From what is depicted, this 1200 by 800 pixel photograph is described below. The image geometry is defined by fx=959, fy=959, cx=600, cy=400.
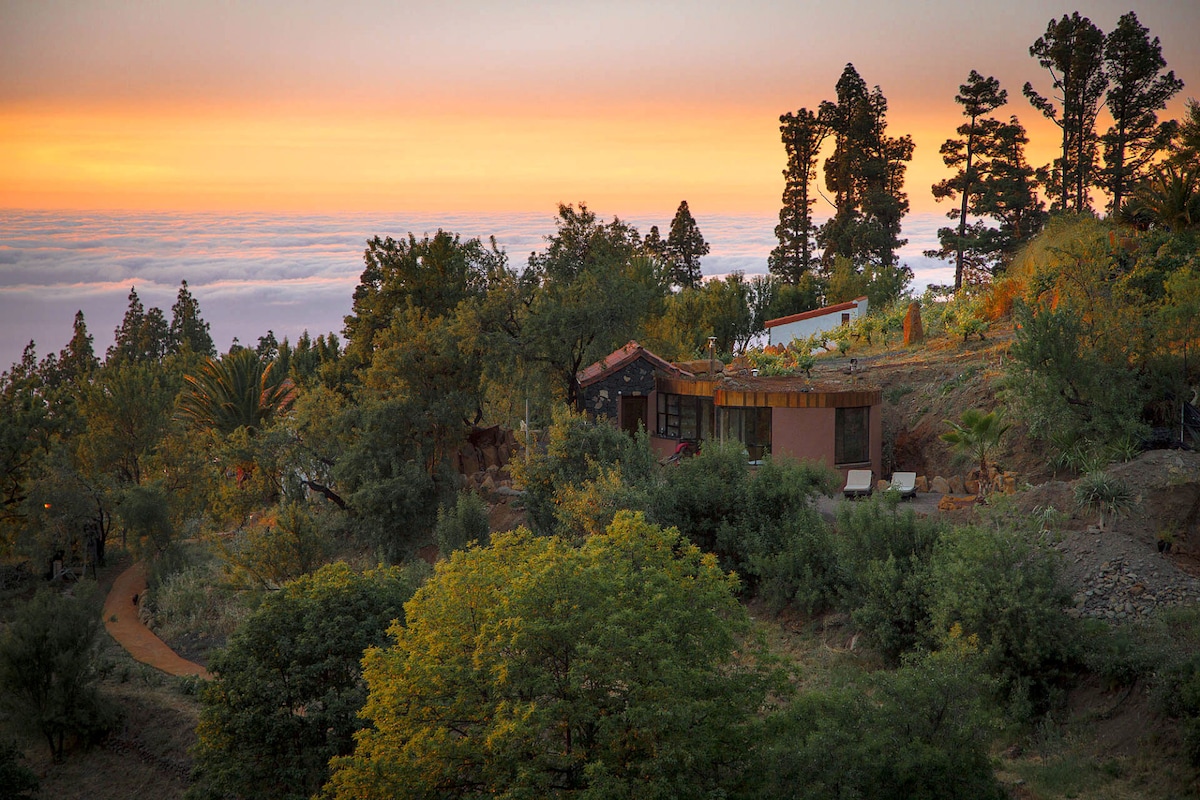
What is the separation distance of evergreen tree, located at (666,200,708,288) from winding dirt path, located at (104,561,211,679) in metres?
38.6

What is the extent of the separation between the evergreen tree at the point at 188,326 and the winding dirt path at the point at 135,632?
34027mm

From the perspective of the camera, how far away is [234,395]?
35.3 m

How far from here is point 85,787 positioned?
54.1 ft

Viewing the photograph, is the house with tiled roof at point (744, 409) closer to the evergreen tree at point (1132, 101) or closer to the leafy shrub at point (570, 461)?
the leafy shrub at point (570, 461)

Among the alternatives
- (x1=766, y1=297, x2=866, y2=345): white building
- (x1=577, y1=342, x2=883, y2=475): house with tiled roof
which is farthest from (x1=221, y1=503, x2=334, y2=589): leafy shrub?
(x1=766, y1=297, x2=866, y2=345): white building

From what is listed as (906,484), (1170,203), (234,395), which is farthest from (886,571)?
(234,395)

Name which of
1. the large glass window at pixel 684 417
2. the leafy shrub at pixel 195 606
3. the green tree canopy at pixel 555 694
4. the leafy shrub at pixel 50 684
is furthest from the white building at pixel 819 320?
the green tree canopy at pixel 555 694

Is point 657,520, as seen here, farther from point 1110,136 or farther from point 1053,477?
point 1110,136

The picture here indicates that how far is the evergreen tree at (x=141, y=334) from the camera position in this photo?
59125 millimetres

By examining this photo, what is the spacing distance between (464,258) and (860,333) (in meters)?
14.9

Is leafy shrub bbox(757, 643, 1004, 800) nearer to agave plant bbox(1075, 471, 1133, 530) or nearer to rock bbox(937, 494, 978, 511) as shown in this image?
agave plant bbox(1075, 471, 1133, 530)

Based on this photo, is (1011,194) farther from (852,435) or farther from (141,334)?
(141,334)

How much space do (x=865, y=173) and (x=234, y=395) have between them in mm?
35236

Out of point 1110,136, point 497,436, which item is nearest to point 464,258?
point 497,436
